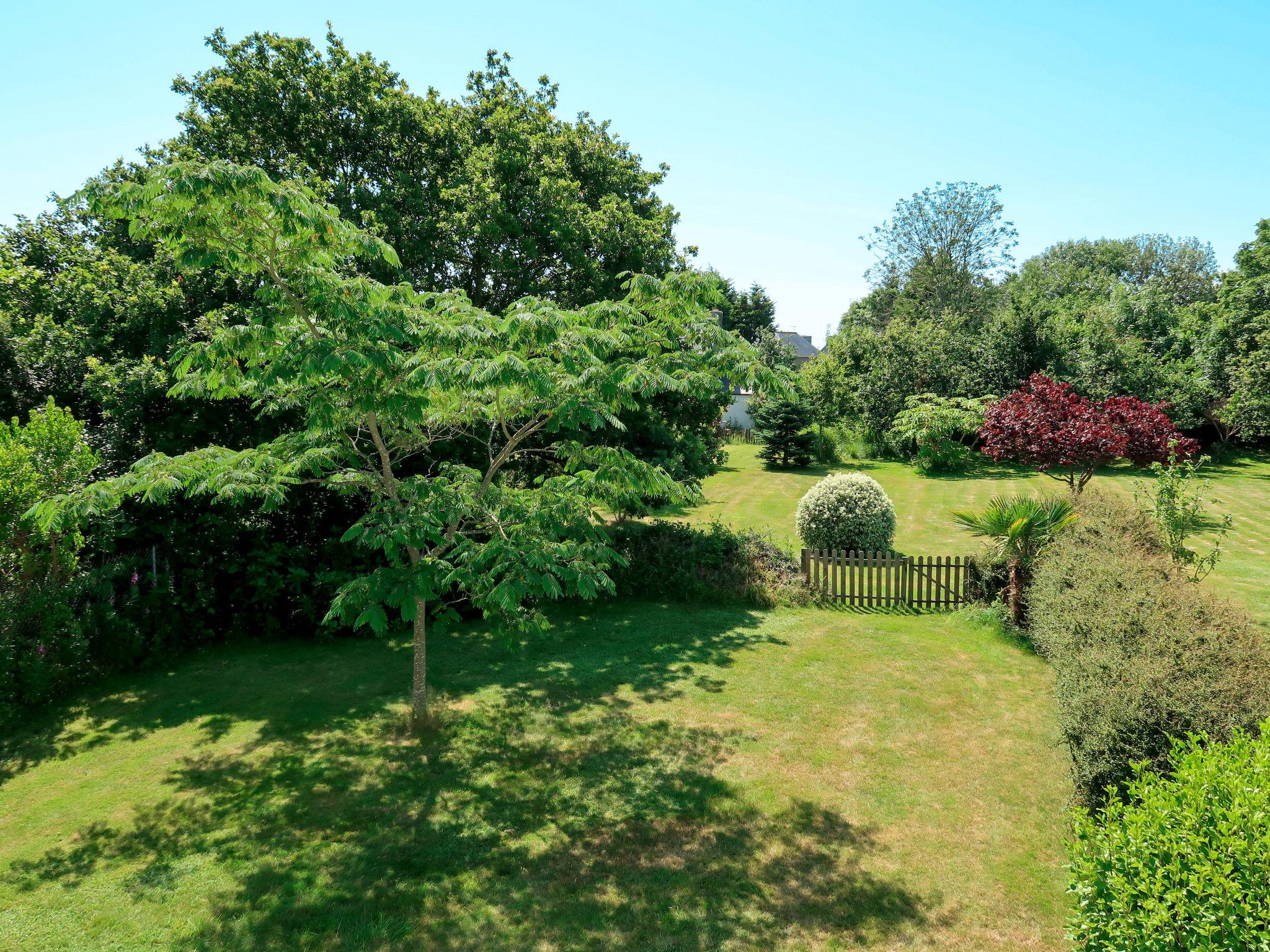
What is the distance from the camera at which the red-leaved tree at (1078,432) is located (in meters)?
13.3

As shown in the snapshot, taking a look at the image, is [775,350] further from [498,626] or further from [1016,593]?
[498,626]

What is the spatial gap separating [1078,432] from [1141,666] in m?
9.42

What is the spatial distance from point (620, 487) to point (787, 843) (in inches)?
153

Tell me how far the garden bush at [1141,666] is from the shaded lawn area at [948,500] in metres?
6.24

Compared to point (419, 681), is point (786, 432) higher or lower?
higher

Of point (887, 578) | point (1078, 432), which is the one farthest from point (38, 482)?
point (1078, 432)

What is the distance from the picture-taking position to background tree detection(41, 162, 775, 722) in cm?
615

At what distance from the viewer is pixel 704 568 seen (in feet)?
46.5

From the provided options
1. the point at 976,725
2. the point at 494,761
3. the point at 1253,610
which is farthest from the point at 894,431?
the point at 494,761

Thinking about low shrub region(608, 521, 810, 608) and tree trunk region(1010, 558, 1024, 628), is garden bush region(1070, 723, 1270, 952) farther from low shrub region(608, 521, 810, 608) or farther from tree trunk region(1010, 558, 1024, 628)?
low shrub region(608, 521, 810, 608)

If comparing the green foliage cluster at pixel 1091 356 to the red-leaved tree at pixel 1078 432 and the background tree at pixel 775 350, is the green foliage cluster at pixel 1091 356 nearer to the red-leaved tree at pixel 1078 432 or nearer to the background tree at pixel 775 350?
the background tree at pixel 775 350

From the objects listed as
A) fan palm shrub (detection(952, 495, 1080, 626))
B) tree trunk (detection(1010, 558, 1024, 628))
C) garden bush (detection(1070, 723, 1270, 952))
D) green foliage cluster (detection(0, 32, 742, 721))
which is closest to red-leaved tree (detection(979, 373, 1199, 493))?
fan palm shrub (detection(952, 495, 1080, 626))

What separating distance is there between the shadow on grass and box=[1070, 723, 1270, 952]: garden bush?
1978mm

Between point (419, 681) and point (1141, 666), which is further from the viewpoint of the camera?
point (419, 681)
